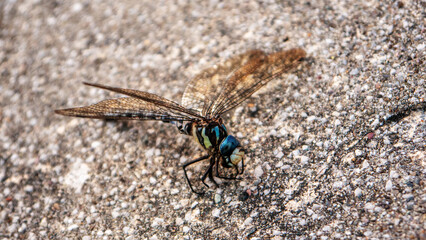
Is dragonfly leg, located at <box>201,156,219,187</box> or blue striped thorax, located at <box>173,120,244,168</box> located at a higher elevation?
blue striped thorax, located at <box>173,120,244,168</box>

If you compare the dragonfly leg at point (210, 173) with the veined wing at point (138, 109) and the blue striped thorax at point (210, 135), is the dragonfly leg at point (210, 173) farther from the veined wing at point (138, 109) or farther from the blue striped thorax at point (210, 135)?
the veined wing at point (138, 109)

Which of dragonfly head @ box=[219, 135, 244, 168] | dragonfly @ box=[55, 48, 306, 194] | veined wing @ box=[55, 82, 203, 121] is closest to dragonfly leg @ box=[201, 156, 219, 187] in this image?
dragonfly @ box=[55, 48, 306, 194]

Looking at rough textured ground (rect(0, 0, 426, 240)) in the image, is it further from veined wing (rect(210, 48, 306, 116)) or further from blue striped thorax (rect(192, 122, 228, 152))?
blue striped thorax (rect(192, 122, 228, 152))

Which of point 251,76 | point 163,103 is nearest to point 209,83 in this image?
point 251,76

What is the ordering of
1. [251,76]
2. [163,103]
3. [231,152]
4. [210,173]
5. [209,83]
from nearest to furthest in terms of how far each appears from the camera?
[231,152]
[210,173]
[163,103]
[251,76]
[209,83]

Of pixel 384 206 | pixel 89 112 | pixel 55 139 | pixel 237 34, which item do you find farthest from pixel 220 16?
pixel 384 206

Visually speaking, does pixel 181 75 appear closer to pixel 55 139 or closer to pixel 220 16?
pixel 220 16

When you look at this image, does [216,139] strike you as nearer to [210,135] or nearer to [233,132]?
[210,135]
